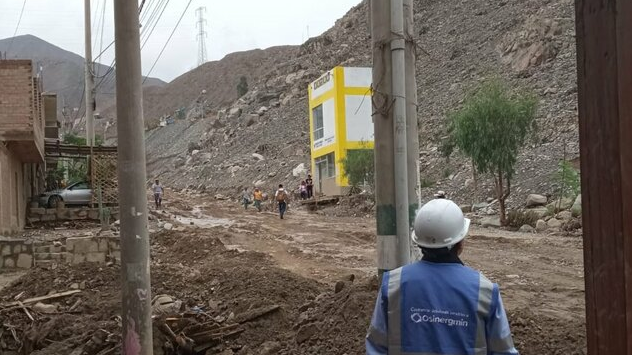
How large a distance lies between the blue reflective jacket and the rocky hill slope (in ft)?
64.7

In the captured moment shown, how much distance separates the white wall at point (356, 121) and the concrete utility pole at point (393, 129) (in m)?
30.1

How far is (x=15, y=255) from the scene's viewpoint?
11.2 metres

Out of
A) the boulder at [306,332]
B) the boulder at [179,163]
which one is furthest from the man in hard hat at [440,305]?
the boulder at [179,163]

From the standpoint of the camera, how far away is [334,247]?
643 inches

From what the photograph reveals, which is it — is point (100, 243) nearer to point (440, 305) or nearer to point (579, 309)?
point (579, 309)

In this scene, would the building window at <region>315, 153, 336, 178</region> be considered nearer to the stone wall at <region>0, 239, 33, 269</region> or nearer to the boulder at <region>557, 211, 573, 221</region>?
the boulder at <region>557, 211, 573, 221</region>

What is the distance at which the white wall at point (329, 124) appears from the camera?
3672 centimetres

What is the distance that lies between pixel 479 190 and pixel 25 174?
18.1 m

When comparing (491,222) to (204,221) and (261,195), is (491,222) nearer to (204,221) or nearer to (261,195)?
(204,221)

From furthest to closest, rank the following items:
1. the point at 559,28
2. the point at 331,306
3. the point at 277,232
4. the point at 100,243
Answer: the point at 559,28
the point at 277,232
the point at 100,243
the point at 331,306

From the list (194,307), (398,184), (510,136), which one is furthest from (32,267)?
(510,136)

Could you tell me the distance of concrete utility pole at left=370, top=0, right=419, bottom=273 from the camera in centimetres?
520

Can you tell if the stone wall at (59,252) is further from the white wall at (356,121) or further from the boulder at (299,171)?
the boulder at (299,171)

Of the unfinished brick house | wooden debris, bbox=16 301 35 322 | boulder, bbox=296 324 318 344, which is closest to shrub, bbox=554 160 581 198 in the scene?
boulder, bbox=296 324 318 344
